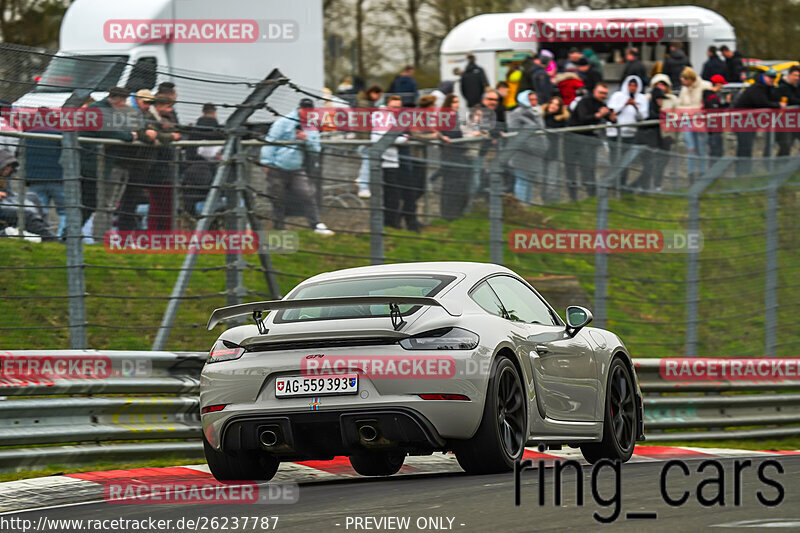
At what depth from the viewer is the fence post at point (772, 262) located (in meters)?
15.7

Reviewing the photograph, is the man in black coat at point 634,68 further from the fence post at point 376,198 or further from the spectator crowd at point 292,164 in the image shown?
the fence post at point 376,198

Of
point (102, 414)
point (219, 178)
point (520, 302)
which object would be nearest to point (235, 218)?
point (219, 178)

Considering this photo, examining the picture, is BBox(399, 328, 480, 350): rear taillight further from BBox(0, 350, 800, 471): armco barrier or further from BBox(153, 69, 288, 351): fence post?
BBox(153, 69, 288, 351): fence post

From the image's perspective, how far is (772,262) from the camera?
15734mm

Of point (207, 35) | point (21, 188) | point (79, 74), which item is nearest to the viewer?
point (21, 188)

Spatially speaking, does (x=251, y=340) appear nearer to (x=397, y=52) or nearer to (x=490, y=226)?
(x=490, y=226)

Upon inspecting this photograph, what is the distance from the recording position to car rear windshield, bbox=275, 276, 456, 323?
8414mm

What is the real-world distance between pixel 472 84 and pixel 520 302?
13.4 m

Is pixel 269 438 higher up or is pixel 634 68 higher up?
pixel 634 68

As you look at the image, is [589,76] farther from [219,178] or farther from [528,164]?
[219,178]

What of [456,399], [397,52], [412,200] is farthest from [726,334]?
[397,52]

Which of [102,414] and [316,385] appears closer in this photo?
[316,385]

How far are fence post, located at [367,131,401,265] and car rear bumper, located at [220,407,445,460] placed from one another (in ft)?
14.2

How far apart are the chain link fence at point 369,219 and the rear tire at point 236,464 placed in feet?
7.04
